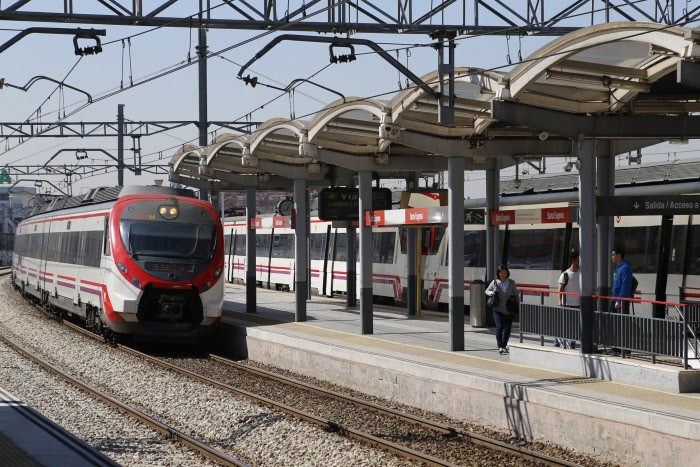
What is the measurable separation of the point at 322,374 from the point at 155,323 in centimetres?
455

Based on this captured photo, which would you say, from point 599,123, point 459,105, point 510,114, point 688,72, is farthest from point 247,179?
point 688,72

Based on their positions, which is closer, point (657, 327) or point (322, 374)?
point (657, 327)

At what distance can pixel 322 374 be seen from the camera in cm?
1892

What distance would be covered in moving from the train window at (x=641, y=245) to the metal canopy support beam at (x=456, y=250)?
165 inches

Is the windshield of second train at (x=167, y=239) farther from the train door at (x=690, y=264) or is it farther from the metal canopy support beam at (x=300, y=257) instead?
the train door at (x=690, y=264)

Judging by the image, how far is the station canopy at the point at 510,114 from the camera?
13.3m

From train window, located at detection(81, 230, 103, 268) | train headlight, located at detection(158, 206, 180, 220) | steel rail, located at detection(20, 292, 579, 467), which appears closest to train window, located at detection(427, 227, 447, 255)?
train headlight, located at detection(158, 206, 180, 220)

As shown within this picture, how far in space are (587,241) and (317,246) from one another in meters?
23.0

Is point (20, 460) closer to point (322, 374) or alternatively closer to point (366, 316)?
point (322, 374)

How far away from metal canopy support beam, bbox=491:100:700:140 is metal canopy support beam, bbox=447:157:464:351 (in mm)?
3059

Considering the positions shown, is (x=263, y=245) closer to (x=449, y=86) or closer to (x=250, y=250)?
(x=250, y=250)

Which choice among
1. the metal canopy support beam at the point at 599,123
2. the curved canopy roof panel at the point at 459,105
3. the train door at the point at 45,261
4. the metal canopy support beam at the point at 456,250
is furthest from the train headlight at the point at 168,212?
the train door at the point at 45,261

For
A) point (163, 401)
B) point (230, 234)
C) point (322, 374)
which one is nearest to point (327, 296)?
point (230, 234)

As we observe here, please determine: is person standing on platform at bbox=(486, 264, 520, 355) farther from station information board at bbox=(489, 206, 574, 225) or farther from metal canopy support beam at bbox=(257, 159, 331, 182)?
metal canopy support beam at bbox=(257, 159, 331, 182)
